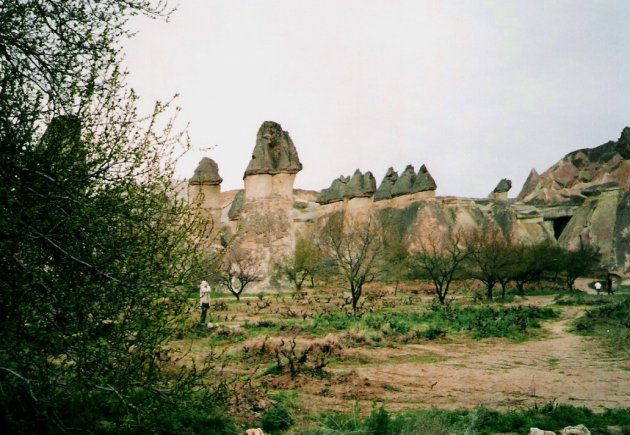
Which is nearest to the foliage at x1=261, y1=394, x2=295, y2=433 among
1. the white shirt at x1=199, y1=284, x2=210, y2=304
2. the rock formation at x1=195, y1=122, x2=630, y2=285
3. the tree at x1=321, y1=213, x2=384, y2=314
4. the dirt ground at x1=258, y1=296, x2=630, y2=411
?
the dirt ground at x1=258, y1=296, x2=630, y2=411

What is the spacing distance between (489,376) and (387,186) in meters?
33.6

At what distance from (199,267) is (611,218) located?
39.5m

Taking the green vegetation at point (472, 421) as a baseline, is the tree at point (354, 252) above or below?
above

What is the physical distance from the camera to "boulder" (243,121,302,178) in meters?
29.7

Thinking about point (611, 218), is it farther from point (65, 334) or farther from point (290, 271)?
point (65, 334)

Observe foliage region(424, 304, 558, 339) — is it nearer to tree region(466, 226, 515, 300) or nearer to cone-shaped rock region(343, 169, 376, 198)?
tree region(466, 226, 515, 300)

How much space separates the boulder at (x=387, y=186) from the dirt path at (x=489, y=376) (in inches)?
1134

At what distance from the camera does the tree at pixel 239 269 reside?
25922mm

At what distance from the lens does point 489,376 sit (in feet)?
31.3

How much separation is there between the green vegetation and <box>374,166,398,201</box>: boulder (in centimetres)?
3467

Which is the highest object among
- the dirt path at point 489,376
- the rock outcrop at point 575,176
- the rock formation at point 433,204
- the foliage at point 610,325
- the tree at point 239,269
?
the rock outcrop at point 575,176

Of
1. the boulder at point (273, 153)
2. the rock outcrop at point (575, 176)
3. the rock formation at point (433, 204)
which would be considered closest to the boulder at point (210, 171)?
the rock formation at point (433, 204)

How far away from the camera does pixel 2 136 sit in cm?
435

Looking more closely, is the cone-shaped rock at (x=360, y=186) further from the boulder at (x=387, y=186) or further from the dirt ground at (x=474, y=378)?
the dirt ground at (x=474, y=378)
